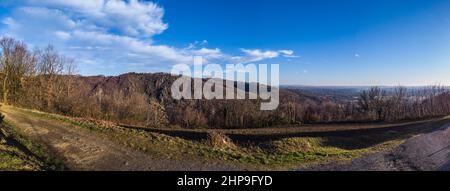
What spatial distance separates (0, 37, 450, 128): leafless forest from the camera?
139ft

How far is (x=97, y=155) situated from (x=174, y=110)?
54.2 metres

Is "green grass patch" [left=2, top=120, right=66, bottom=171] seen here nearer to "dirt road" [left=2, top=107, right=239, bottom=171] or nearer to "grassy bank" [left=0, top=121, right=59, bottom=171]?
"grassy bank" [left=0, top=121, right=59, bottom=171]

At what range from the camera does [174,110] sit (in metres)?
66.7

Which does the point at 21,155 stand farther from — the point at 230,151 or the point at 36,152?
Result: the point at 230,151

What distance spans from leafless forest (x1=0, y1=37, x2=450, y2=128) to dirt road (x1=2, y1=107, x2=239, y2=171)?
19.2 meters

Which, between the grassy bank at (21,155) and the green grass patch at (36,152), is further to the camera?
the green grass patch at (36,152)

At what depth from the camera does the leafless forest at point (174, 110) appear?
139ft

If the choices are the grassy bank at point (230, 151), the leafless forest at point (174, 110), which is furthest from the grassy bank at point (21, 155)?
the leafless forest at point (174, 110)

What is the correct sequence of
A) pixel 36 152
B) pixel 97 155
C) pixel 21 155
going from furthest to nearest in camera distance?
pixel 36 152, pixel 97 155, pixel 21 155

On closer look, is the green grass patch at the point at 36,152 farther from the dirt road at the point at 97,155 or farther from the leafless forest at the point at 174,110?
the leafless forest at the point at 174,110

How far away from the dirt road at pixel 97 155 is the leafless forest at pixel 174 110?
19234 millimetres

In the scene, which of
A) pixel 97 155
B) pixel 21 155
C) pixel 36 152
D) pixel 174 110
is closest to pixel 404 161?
pixel 97 155
